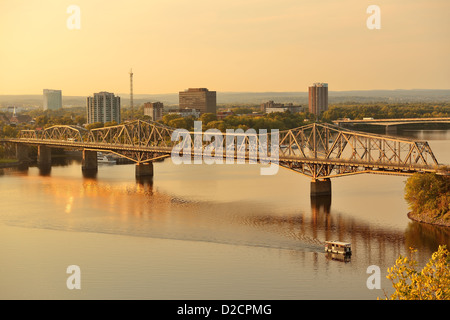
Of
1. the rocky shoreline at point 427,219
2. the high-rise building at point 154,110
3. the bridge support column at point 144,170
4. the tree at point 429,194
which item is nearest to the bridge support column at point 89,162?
the bridge support column at point 144,170

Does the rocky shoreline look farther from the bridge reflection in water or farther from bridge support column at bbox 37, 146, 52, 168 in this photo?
bridge support column at bbox 37, 146, 52, 168

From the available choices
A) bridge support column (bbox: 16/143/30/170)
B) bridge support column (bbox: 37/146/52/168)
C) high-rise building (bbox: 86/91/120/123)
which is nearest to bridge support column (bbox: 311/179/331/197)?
bridge support column (bbox: 37/146/52/168)

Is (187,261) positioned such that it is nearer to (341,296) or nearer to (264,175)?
(341,296)

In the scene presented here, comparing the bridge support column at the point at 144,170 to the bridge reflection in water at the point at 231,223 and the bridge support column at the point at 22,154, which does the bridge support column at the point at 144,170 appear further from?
the bridge support column at the point at 22,154

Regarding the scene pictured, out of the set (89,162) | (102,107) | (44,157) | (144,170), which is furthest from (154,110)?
(144,170)
